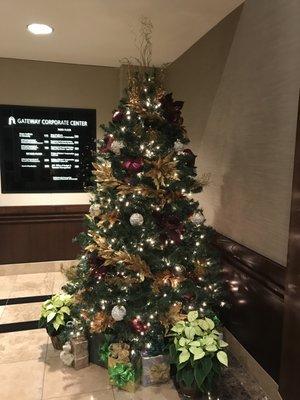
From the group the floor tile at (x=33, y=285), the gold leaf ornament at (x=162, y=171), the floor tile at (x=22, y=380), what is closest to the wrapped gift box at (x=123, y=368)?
the floor tile at (x=22, y=380)

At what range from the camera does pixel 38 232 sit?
3967 mm

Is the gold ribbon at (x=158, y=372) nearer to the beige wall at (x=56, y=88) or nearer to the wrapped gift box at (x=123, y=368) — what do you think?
the wrapped gift box at (x=123, y=368)

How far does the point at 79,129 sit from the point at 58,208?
997mm

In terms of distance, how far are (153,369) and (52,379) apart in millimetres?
691

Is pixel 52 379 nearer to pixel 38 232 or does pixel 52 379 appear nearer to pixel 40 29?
pixel 38 232

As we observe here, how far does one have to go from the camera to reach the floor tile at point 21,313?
2951mm

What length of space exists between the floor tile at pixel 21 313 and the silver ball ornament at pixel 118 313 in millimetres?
1267

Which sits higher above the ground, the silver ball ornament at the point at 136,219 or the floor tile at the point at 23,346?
the silver ball ornament at the point at 136,219

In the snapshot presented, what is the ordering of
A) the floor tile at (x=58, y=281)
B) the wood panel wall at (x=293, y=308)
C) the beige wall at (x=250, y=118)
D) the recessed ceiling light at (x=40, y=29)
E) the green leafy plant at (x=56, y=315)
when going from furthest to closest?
the floor tile at (x=58, y=281)
the recessed ceiling light at (x=40, y=29)
the green leafy plant at (x=56, y=315)
the beige wall at (x=250, y=118)
the wood panel wall at (x=293, y=308)

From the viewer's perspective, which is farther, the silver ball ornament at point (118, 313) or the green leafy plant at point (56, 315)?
the green leafy plant at point (56, 315)

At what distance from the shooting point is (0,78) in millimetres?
3637

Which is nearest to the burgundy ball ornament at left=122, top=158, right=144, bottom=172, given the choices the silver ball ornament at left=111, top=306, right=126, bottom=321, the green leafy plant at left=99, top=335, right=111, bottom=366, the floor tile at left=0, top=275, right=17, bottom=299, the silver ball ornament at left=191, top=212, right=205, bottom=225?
the silver ball ornament at left=191, top=212, right=205, bottom=225

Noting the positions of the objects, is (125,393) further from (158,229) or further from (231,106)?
(231,106)

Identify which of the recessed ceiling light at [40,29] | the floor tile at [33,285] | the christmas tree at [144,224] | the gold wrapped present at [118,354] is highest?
the recessed ceiling light at [40,29]
